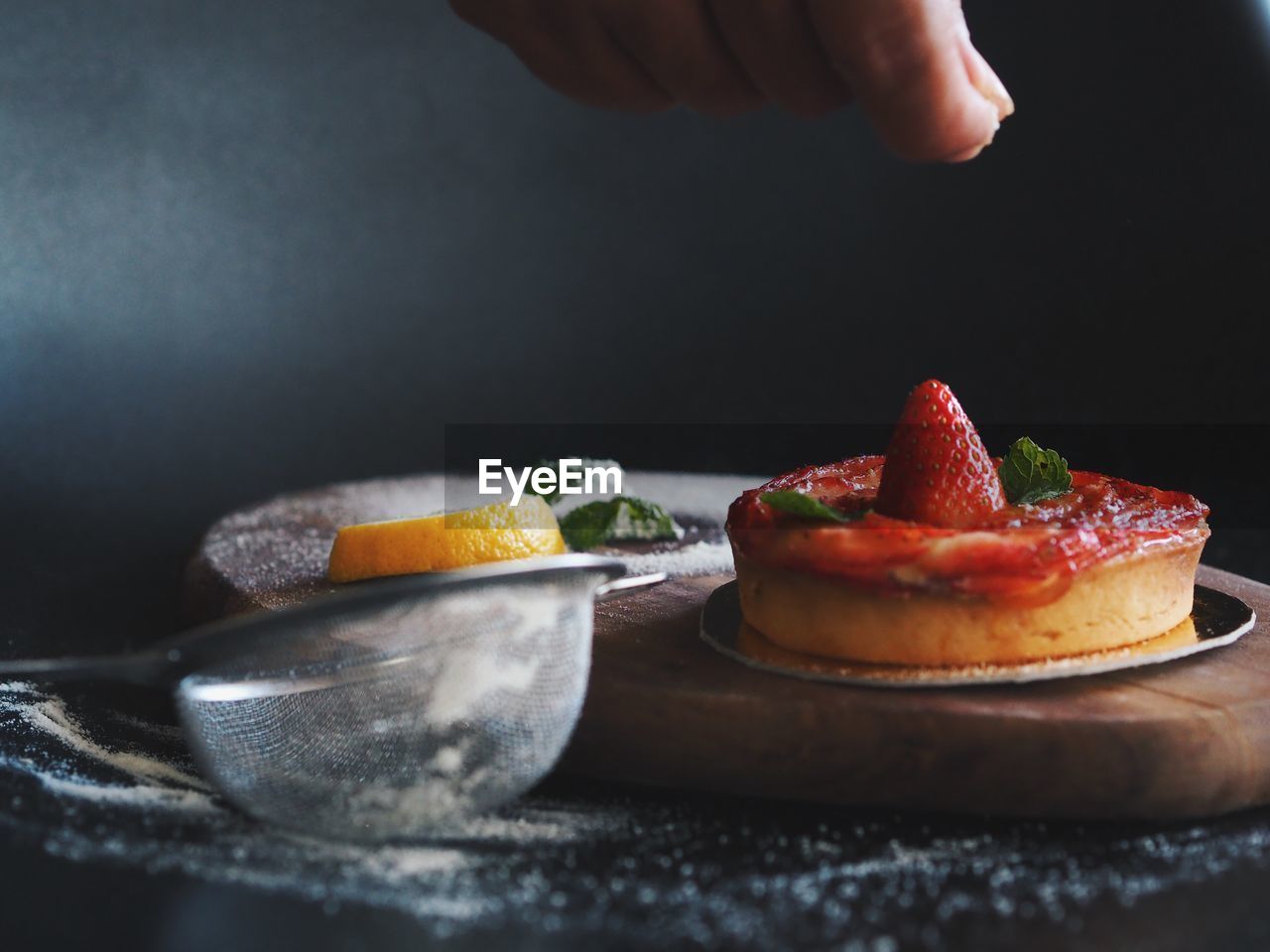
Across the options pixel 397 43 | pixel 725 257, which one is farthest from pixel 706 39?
pixel 397 43

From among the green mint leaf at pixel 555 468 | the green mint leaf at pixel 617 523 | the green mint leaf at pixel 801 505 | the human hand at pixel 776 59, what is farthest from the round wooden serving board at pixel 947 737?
the green mint leaf at pixel 555 468

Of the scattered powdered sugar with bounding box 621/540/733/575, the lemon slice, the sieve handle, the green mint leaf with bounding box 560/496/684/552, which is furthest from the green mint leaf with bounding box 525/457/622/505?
the sieve handle

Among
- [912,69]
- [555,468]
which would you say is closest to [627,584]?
[555,468]

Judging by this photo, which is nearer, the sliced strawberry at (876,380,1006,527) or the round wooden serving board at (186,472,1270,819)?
the round wooden serving board at (186,472,1270,819)

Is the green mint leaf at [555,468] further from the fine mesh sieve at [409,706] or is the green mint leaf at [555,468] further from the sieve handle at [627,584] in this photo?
the fine mesh sieve at [409,706]

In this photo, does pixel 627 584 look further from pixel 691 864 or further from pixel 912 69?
pixel 912 69

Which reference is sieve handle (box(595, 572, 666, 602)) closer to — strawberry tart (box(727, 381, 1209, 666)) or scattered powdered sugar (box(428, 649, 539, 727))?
strawberry tart (box(727, 381, 1209, 666))
